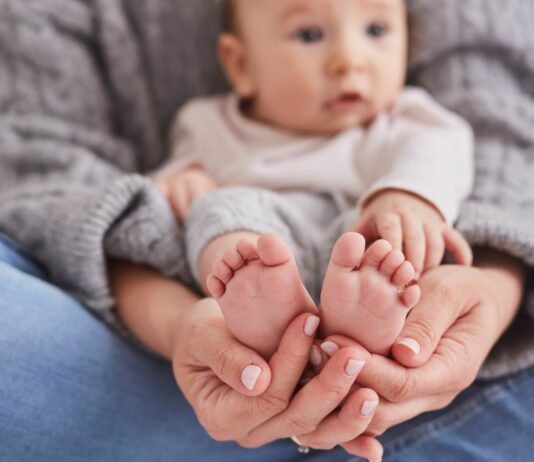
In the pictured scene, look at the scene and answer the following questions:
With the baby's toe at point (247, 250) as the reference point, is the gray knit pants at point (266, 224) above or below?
below

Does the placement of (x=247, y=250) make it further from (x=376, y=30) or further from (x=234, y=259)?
(x=376, y=30)

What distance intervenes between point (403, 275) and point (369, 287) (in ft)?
0.11

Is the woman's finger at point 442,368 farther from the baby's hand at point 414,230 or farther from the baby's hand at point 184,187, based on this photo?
the baby's hand at point 184,187

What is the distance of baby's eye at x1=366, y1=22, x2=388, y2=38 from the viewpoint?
3.51 ft

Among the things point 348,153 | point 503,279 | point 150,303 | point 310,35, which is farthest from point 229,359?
point 310,35

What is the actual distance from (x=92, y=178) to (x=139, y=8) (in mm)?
362

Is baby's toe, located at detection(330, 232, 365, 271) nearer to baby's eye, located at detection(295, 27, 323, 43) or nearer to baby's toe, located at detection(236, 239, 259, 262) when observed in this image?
baby's toe, located at detection(236, 239, 259, 262)

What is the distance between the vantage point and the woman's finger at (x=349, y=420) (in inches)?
24.9

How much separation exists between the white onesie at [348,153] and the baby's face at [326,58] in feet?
0.11

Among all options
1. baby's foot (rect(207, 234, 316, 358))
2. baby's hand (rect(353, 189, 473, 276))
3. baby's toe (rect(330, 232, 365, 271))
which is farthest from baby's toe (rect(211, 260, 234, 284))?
baby's hand (rect(353, 189, 473, 276))

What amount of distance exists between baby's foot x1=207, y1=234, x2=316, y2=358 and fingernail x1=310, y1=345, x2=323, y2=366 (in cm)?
4

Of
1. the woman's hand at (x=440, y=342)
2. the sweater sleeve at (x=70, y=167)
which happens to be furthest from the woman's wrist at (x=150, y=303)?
the woman's hand at (x=440, y=342)

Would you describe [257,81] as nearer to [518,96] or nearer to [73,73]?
[73,73]

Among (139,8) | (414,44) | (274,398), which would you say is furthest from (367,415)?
(139,8)
